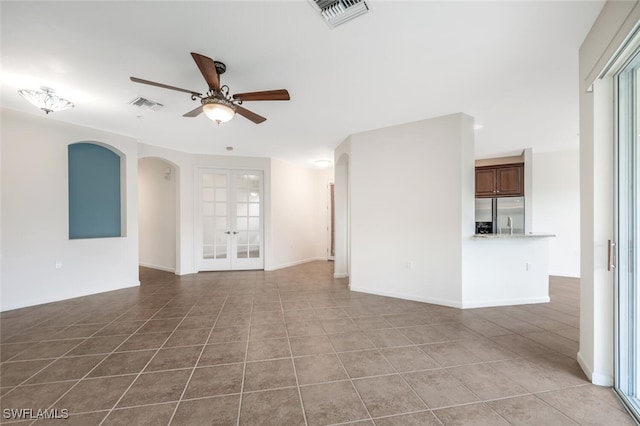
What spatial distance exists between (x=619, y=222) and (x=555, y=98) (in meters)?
2.26

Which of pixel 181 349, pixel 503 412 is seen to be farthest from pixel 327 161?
pixel 503 412

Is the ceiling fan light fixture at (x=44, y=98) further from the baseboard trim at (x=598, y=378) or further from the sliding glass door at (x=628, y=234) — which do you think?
the baseboard trim at (x=598, y=378)

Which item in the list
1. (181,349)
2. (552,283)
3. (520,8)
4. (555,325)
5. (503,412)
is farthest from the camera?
(552,283)

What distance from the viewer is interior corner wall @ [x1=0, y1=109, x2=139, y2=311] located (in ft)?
12.1

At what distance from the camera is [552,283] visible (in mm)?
5160

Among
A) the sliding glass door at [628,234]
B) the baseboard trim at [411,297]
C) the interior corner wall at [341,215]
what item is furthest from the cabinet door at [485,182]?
the sliding glass door at [628,234]

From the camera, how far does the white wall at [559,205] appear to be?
5703 millimetres

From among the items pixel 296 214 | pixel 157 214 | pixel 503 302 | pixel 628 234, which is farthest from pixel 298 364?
pixel 157 214

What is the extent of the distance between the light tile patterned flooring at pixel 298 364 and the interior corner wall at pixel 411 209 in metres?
0.45

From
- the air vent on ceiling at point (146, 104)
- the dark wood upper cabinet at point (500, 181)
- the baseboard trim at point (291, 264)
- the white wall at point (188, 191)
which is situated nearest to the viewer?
the air vent on ceiling at point (146, 104)

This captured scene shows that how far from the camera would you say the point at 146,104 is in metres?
3.43

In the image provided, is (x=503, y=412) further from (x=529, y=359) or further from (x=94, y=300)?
(x=94, y=300)

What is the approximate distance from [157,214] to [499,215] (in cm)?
841

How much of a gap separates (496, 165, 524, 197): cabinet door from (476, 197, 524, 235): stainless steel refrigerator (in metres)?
0.15
